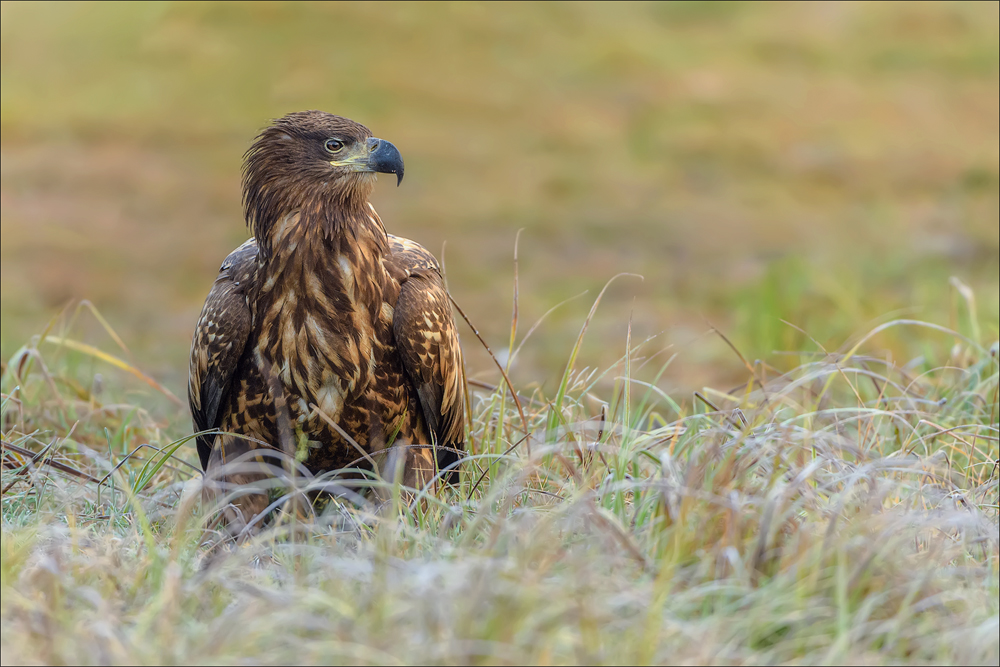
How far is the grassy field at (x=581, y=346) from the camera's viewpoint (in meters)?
2.28

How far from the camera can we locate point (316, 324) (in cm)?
352

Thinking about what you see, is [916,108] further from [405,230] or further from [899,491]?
[899,491]

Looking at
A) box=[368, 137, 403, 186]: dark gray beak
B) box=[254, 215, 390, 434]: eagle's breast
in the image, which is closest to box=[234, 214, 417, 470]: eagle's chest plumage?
box=[254, 215, 390, 434]: eagle's breast

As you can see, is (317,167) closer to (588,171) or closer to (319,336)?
(319,336)

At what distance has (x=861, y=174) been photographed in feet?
46.5

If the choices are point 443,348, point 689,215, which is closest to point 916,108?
point 689,215

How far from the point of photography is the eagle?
353cm

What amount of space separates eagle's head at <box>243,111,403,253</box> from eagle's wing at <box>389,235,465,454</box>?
0.29 metres

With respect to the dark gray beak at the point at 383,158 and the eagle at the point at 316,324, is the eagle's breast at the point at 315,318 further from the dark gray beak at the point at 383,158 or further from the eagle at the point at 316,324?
the dark gray beak at the point at 383,158

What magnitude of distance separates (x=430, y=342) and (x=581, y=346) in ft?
10.4

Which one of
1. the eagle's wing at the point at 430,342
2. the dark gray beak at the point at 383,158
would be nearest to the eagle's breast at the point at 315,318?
the eagle's wing at the point at 430,342

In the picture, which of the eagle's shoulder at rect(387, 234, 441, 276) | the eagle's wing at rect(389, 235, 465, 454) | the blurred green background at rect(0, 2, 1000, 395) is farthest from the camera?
the blurred green background at rect(0, 2, 1000, 395)

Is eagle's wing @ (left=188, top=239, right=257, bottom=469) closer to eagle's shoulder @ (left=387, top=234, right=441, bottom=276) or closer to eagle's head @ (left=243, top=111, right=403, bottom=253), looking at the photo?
eagle's head @ (left=243, top=111, right=403, bottom=253)

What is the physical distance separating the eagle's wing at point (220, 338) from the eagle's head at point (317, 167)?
7.1 inches
